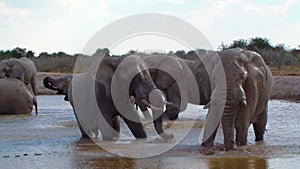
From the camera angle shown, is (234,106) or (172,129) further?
(172,129)

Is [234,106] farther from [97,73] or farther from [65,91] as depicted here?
[65,91]

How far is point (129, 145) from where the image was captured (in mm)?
10859

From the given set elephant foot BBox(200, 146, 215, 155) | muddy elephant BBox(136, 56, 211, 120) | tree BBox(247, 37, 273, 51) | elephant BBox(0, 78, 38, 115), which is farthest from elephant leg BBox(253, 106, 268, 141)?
tree BBox(247, 37, 273, 51)

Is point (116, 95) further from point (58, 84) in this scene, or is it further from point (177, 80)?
point (177, 80)

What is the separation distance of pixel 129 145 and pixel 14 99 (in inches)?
360

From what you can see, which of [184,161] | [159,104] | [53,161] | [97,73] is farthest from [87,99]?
[184,161]

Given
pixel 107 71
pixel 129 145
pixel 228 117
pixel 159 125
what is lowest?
pixel 129 145

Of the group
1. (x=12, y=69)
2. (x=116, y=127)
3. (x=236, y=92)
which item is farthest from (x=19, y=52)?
(x=236, y=92)

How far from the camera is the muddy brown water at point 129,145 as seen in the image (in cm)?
877

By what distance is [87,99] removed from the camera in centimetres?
1227

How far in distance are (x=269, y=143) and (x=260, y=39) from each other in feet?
152

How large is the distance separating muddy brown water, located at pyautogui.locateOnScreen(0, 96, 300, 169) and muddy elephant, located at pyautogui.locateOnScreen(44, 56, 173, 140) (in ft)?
1.10

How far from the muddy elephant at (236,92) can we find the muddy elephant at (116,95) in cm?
127

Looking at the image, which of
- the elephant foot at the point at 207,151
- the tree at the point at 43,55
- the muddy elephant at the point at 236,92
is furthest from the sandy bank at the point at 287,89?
the tree at the point at 43,55
